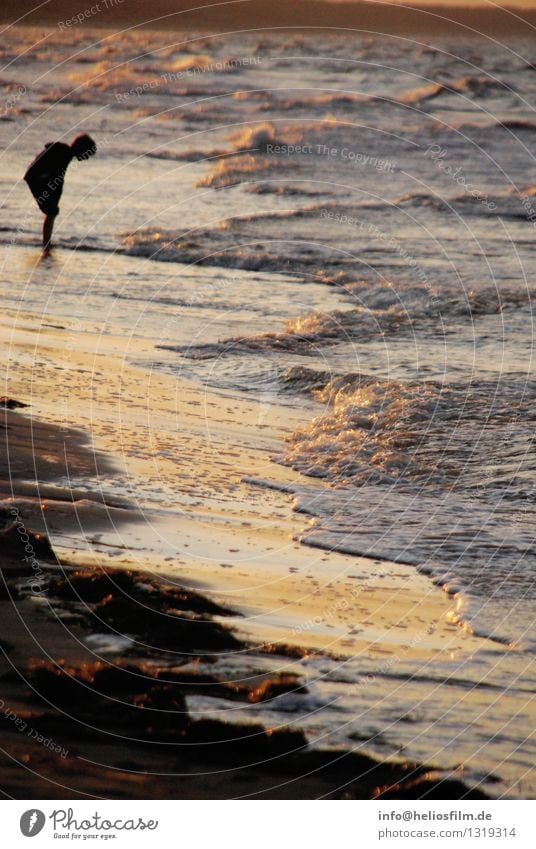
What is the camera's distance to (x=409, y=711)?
4289mm

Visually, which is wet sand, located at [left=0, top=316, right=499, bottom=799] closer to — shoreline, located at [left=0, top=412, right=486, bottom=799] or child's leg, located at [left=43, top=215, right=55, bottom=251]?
shoreline, located at [left=0, top=412, right=486, bottom=799]

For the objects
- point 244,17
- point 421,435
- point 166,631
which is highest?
point 244,17

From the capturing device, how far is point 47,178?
14617 mm

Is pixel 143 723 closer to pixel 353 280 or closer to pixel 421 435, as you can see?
pixel 421 435

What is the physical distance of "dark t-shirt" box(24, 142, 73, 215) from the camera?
534 inches

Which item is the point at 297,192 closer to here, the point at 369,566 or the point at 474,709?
the point at 369,566

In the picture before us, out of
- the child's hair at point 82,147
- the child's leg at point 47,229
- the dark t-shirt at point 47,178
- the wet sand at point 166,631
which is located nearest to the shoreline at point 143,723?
the wet sand at point 166,631

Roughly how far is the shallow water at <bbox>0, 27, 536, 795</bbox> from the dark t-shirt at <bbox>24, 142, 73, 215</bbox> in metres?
0.63

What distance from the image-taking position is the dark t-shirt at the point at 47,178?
13.6 meters

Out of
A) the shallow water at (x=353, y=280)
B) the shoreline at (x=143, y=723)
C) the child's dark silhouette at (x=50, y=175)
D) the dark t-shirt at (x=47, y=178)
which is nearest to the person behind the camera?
the shoreline at (x=143, y=723)

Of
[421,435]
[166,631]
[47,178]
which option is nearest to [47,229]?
[47,178]

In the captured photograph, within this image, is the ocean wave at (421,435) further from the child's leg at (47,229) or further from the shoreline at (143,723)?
the child's leg at (47,229)
